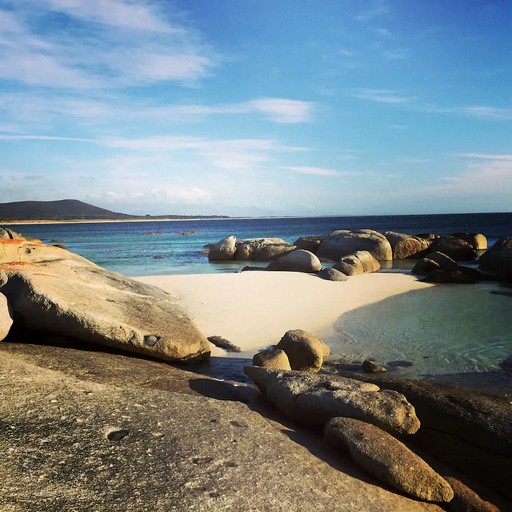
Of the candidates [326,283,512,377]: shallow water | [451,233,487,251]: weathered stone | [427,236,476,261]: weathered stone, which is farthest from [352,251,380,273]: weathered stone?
[451,233,487,251]: weathered stone

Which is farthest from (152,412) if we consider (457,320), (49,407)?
(457,320)

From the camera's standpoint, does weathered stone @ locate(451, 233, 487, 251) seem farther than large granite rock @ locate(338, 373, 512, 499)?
Yes

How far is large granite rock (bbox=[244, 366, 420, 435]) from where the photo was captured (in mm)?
5156

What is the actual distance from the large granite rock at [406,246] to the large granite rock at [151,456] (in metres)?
27.3

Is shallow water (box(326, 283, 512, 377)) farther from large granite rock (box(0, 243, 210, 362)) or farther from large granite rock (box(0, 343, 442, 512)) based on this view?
large granite rock (box(0, 343, 442, 512))

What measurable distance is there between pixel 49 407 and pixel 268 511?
93.1 inches

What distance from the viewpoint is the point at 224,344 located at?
970 centimetres

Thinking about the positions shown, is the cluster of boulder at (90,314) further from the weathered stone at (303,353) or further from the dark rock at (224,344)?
the weathered stone at (303,353)

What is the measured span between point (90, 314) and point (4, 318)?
3.91 feet

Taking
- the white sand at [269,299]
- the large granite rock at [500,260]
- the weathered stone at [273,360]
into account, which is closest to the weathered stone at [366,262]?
the white sand at [269,299]

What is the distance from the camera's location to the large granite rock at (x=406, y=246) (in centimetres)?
3097

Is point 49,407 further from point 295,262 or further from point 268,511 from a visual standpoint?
point 295,262

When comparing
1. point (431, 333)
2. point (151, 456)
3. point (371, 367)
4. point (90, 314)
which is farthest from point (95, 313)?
point (431, 333)

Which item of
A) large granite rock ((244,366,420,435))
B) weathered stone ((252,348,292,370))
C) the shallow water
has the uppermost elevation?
large granite rock ((244,366,420,435))
